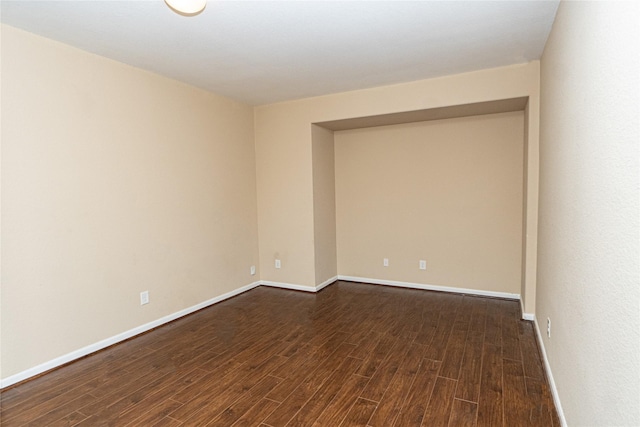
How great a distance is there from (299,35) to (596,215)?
86.7 inches

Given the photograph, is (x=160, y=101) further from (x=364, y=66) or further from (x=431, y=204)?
(x=431, y=204)

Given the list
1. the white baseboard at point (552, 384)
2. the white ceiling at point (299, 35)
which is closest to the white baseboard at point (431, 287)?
the white baseboard at point (552, 384)

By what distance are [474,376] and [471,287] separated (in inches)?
78.9

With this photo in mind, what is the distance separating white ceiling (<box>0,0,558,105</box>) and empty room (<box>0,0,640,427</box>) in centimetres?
2

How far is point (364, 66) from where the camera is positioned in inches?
128

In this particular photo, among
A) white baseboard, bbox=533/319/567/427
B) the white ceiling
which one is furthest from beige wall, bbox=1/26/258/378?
white baseboard, bbox=533/319/567/427

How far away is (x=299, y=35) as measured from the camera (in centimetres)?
259

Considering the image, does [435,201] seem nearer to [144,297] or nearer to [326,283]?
[326,283]

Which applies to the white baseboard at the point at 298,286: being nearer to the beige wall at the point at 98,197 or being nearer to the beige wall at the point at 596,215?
the beige wall at the point at 98,197

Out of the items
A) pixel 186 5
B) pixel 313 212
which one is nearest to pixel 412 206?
pixel 313 212

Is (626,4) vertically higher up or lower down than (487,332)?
higher up

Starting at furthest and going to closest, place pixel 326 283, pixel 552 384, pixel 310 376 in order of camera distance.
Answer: pixel 326 283
pixel 310 376
pixel 552 384

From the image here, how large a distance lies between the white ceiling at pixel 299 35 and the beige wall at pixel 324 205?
1173 mm

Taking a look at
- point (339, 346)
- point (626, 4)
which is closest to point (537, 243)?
point (339, 346)
